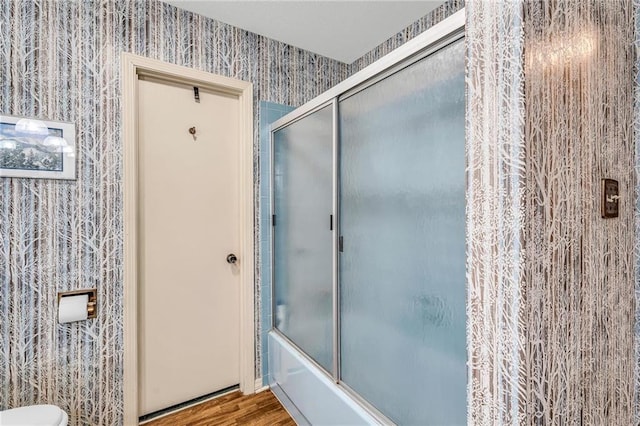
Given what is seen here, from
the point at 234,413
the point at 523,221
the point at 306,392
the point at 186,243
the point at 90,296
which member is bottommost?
the point at 234,413

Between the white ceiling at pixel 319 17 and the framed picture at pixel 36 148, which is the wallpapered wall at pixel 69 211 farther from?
the white ceiling at pixel 319 17

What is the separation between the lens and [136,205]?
1.83 metres

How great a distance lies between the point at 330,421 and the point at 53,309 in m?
1.56

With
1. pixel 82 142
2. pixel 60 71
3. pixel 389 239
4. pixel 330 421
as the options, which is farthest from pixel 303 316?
pixel 60 71

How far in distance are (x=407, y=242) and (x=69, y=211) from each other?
68.7 inches

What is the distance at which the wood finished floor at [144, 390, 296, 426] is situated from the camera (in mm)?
1856

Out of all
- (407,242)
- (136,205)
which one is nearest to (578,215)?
(407,242)

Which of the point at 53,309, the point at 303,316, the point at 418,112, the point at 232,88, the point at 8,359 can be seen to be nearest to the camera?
the point at 418,112

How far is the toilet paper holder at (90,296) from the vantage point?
160 cm

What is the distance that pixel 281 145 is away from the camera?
7.20 ft

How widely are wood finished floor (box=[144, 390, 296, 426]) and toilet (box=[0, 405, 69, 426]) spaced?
69 cm

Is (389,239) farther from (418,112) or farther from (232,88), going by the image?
(232,88)

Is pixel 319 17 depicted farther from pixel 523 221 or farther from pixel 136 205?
pixel 523 221

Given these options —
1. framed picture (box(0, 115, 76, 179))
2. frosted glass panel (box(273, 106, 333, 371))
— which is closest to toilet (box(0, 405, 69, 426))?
framed picture (box(0, 115, 76, 179))
